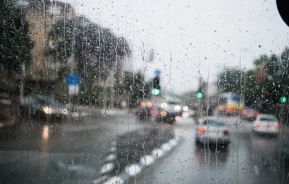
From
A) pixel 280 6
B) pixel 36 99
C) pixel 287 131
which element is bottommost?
pixel 287 131

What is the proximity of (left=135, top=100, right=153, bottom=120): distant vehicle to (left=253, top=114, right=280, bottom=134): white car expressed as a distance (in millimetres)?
1211

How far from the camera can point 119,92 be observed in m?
3.19

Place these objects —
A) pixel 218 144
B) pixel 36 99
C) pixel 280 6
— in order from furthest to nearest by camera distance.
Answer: pixel 36 99, pixel 218 144, pixel 280 6

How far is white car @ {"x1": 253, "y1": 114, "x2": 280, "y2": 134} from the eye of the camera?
3.04 metres

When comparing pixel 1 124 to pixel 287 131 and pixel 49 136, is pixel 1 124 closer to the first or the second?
pixel 49 136

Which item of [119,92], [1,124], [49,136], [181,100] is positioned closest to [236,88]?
[181,100]

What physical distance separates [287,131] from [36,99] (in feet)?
9.82

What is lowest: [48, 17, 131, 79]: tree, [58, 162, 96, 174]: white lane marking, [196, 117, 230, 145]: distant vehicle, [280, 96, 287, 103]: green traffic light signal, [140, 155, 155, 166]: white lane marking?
[58, 162, 96, 174]: white lane marking

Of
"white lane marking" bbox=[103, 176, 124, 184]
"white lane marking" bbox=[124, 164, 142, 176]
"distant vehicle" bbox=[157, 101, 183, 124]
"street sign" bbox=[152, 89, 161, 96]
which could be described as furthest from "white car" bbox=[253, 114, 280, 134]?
"white lane marking" bbox=[103, 176, 124, 184]

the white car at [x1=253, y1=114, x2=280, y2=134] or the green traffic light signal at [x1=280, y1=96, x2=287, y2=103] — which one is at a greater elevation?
the green traffic light signal at [x1=280, y1=96, x2=287, y2=103]

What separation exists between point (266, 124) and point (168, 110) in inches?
44.7

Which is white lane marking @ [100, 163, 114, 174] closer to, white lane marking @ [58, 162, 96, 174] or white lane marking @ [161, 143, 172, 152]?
white lane marking @ [58, 162, 96, 174]

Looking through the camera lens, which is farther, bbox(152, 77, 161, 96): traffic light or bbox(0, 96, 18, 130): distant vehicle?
bbox(0, 96, 18, 130): distant vehicle

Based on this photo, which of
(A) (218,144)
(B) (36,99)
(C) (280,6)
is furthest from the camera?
(B) (36,99)
